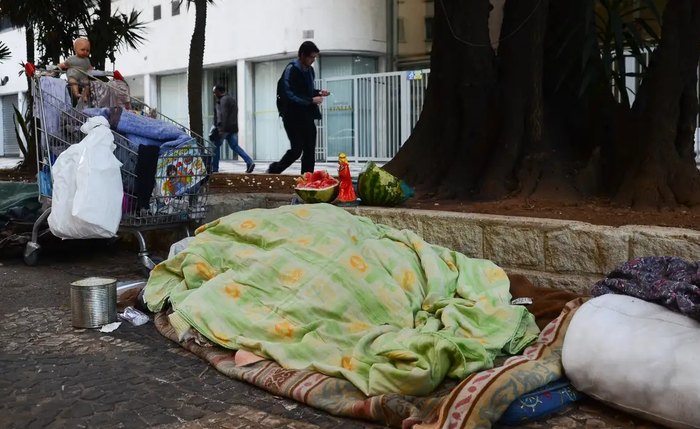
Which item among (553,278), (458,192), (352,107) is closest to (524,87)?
(458,192)

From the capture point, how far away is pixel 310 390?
3057 mm

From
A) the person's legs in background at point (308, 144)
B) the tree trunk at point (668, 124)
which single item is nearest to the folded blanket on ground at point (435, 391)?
the tree trunk at point (668, 124)

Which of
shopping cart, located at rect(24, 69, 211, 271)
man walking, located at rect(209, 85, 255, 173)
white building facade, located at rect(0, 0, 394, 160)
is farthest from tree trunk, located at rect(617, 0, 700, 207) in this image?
white building facade, located at rect(0, 0, 394, 160)

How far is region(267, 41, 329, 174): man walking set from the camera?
8.47 metres

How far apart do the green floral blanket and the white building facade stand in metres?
14.6

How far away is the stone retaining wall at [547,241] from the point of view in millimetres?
4082

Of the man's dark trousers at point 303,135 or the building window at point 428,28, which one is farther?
the building window at point 428,28

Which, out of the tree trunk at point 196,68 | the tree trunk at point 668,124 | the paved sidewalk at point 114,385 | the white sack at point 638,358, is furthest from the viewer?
the tree trunk at point 196,68

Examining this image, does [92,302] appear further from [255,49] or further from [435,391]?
[255,49]

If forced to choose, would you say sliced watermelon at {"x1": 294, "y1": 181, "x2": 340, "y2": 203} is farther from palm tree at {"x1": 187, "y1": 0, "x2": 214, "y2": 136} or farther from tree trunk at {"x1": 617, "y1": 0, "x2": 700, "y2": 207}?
palm tree at {"x1": 187, "y1": 0, "x2": 214, "y2": 136}

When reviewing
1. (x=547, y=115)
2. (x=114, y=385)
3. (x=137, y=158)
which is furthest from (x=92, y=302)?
(x=547, y=115)

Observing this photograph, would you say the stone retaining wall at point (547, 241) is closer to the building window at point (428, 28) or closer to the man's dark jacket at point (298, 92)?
the man's dark jacket at point (298, 92)

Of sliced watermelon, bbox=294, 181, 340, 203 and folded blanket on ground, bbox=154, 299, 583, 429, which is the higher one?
sliced watermelon, bbox=294, 181, 340, 203

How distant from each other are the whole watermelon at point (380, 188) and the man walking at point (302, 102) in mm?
3127
